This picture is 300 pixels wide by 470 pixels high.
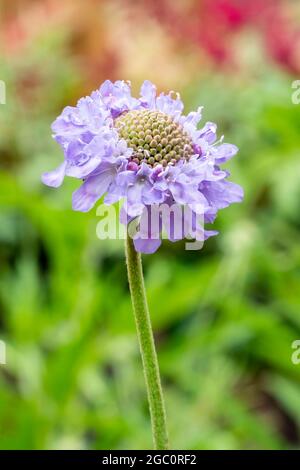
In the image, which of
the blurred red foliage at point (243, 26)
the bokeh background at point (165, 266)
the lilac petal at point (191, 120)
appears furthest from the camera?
the blurred red foliage at point (243, 26)

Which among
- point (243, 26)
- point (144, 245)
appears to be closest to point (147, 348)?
point (144, 245)

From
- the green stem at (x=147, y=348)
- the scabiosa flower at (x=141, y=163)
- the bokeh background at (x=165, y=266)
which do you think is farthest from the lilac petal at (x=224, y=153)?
the bokeh background at (x=165, y=266)

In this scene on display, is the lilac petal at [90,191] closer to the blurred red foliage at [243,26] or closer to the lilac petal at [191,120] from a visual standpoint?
the lilac petal at [191,120]

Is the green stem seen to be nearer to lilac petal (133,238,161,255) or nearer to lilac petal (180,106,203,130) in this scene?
lilac petal (133,238,161,255)

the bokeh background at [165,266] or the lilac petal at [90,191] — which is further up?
the bokeh background at [165,266]

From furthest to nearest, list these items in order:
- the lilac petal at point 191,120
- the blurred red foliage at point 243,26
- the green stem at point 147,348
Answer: the blurred red foliage at point 243,26
the lilac petal at point 191,120
the green stem at point 147,348

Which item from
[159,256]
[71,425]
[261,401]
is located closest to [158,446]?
[71,425]
